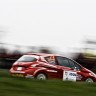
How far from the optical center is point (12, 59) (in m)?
27.0

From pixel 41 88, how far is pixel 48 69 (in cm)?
993

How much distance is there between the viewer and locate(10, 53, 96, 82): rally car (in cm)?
1845

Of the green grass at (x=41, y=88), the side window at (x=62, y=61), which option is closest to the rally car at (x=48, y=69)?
→ the side window at (x=62, y=61)

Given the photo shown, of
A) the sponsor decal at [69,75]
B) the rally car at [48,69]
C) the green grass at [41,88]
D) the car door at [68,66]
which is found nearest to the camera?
the green grass at [41,88]

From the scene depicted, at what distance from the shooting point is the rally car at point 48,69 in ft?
60.5

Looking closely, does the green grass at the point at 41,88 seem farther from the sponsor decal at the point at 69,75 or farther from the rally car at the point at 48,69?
the sponsor decal at the point at 69,75

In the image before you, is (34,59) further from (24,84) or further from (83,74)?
(24,84)

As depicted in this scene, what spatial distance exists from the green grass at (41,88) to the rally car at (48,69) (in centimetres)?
864

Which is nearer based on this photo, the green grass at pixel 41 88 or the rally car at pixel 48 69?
the green grass at pixel 41 88

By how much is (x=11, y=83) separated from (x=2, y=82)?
0.60 ft

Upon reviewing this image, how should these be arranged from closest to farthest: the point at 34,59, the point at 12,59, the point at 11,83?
the point at 11,83
the point at 34,59
the point at 12,59

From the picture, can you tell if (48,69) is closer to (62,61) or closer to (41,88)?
(62,61)

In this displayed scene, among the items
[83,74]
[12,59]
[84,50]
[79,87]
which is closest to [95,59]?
[84,50]

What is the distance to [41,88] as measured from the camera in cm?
874
